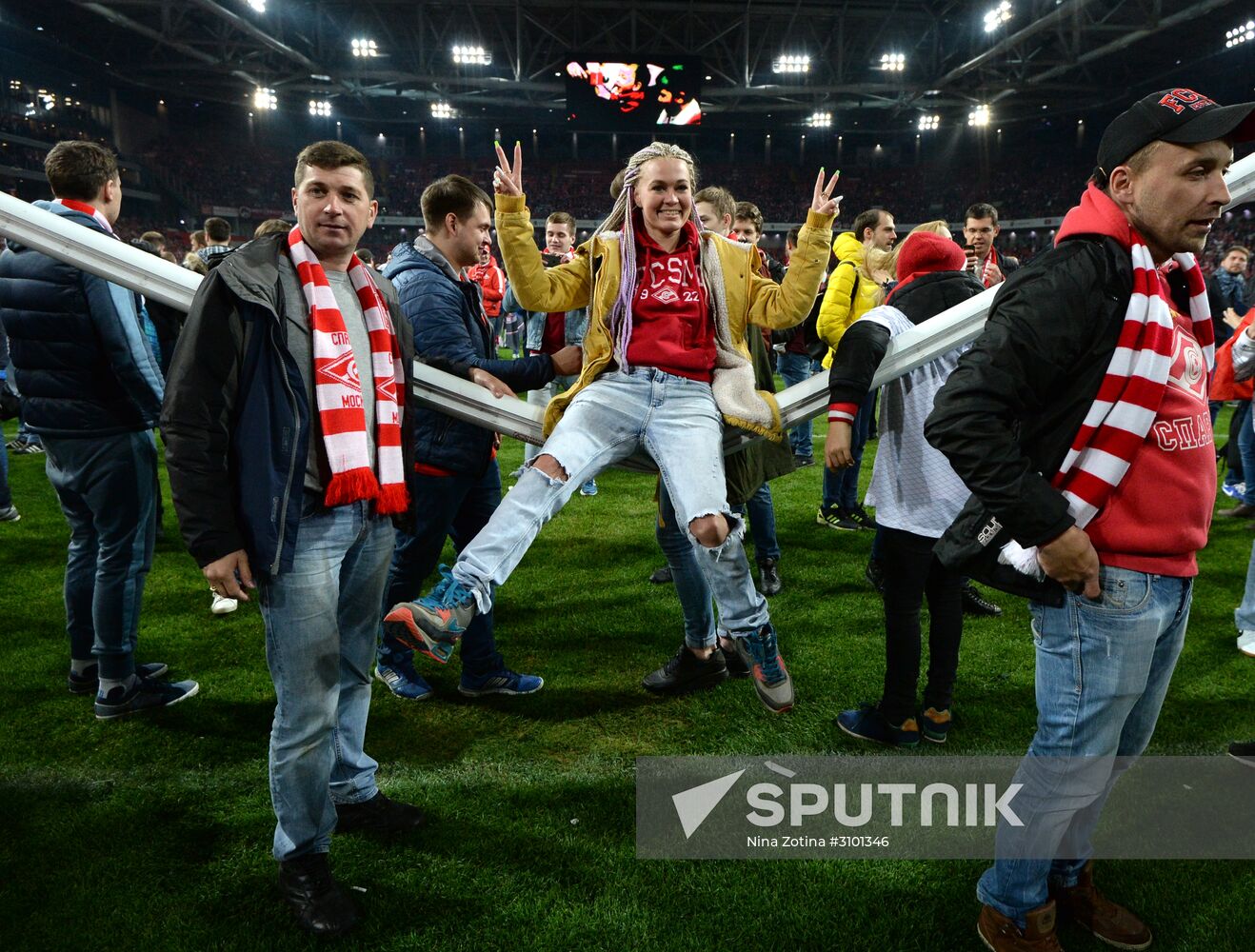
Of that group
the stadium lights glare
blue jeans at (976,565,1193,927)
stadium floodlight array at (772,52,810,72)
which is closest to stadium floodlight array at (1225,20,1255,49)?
the stadium lights glare

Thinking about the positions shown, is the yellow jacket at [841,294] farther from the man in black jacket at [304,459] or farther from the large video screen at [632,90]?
the large video screen at [632,90]

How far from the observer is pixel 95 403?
3.07 m

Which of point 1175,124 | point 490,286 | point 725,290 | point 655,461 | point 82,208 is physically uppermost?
point 490,286

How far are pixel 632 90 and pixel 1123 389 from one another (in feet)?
91.5

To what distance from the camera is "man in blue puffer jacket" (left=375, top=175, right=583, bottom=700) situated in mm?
2826

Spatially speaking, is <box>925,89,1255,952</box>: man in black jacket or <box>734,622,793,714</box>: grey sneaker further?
<box>734,622,793,714</box>: grey sneaker

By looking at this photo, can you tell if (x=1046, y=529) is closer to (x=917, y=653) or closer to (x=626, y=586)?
(x=917, y=653)

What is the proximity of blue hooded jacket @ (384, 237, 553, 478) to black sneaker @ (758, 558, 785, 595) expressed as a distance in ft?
6.89

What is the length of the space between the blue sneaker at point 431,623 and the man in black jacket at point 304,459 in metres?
0.18

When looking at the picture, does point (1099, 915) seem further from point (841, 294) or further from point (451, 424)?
point (841, 294)

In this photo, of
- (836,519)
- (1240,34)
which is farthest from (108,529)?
(1240,34)

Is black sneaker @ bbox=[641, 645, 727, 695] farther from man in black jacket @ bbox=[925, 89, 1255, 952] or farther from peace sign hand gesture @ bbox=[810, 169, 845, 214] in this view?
peace sign hand gesture @ bbox=[810, 169, 845, 214]

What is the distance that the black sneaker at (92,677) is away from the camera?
3.50 m

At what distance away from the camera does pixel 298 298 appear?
6.74 ft
